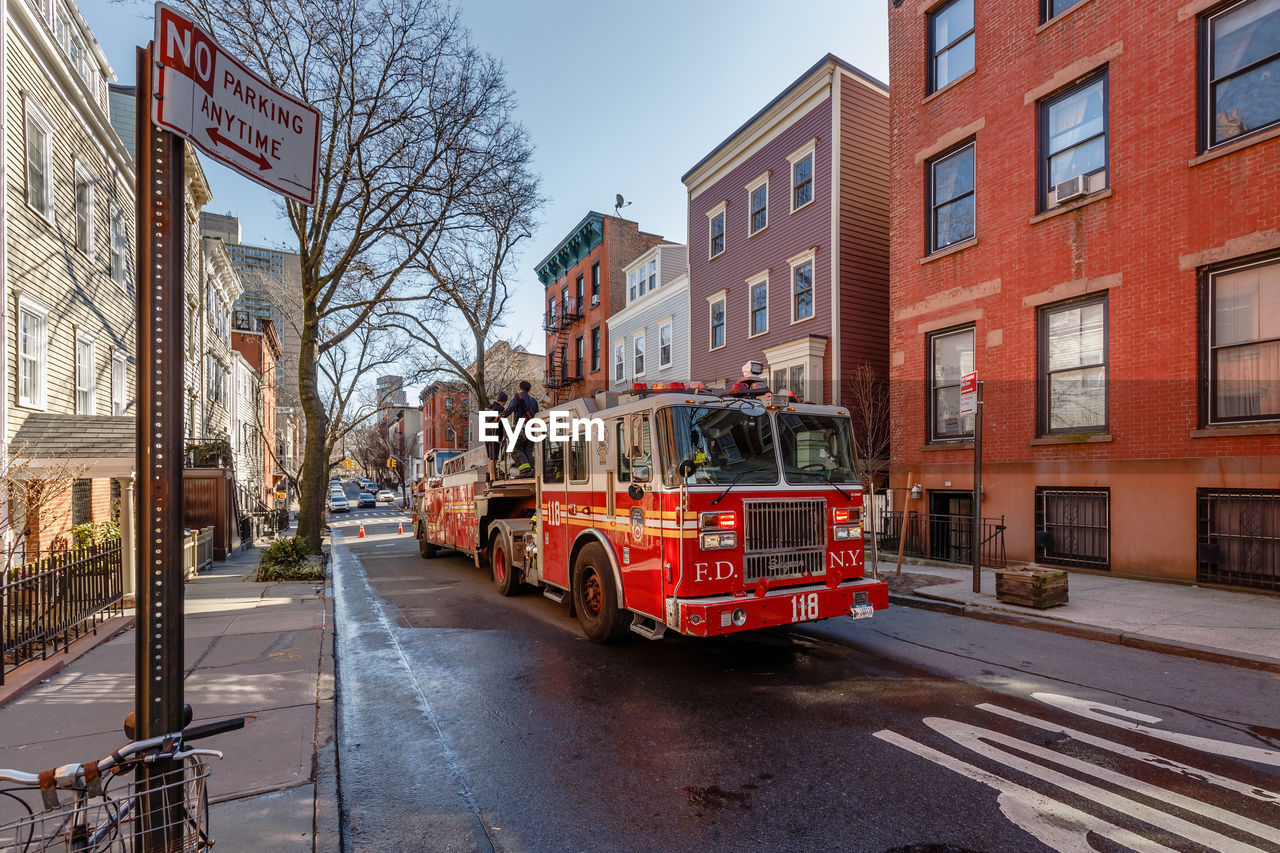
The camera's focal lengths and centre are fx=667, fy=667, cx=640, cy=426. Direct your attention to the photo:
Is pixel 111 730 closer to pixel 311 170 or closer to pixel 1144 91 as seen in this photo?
pixel 311 170

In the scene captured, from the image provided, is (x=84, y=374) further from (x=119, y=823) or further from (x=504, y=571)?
(x=119, y=823)

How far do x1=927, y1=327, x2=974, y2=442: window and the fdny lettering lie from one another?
972 cm

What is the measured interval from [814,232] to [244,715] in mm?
17019

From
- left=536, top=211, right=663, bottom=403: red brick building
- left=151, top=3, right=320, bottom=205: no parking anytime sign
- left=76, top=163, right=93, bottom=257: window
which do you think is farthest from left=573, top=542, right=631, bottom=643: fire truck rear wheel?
left=536, top=211, right=663, bottom=403: red brick building

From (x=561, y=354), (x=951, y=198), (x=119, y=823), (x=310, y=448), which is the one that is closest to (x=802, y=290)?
(x=951, y=198)

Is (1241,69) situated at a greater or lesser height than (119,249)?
greater

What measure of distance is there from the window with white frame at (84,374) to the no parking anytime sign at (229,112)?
15235mm

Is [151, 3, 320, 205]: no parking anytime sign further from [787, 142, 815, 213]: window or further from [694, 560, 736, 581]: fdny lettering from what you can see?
[787, 142, 815, 213]: window

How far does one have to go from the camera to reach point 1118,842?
11.5 feet

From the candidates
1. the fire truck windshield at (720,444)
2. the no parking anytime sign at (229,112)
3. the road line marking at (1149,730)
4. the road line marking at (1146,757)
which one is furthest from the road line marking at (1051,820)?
the no parking anytime sign at (229,112)

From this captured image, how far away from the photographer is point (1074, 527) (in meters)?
11.8

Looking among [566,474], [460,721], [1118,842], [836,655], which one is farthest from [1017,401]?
[460,721]

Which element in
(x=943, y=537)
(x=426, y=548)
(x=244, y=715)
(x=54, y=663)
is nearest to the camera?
(x=244, y=715)

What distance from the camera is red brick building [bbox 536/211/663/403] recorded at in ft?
104
